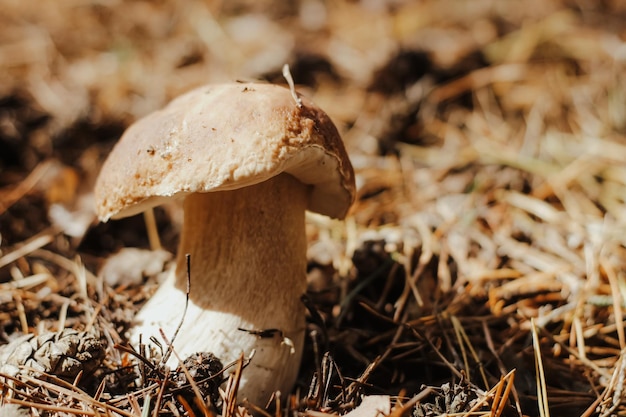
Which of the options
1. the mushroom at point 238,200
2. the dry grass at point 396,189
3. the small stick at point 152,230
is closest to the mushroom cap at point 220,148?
the mushroom at point 238,200

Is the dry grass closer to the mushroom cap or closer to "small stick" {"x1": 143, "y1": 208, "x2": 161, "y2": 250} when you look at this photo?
"small stick" {"x1": 143, "y1": 208, "x2": 161, "y2": 250}

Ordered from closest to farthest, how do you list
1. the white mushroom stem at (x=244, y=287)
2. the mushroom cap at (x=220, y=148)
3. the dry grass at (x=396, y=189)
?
the mushroom cap at (x=220, y=148), the white mushroom stem at (x=244, y=287), the dry grass at (x=396, y=189)

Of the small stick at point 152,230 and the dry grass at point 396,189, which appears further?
the small stick at point 152,230

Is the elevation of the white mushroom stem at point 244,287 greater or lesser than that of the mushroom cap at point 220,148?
lesser

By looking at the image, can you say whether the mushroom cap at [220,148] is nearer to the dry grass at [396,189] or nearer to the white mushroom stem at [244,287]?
the white mushroom stem at [244,287]

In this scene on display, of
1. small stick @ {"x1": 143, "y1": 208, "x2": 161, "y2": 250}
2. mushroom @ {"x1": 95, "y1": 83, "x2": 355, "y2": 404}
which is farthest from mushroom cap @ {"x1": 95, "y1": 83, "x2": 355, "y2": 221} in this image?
small stick @ {"x1": 143, "y1": 208, "x2": 161, "y2": 250}

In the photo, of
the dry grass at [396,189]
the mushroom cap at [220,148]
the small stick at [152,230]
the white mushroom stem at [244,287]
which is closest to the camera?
the mushroom cap at [220,148]

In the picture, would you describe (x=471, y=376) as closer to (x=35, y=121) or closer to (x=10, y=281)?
(x=10, y=281)

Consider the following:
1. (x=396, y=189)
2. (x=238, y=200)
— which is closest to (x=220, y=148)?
(x=238, y=200)

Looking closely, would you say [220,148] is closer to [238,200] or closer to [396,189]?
[238,200]
